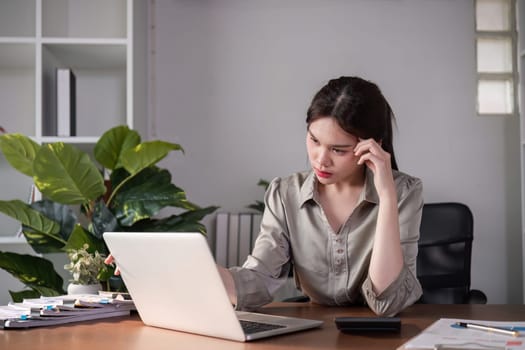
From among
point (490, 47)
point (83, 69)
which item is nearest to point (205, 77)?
point (83, 69)

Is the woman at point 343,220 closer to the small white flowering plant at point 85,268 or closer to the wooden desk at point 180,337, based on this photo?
the wooden desk at point 180,337

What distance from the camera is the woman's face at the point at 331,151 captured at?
5.66ft

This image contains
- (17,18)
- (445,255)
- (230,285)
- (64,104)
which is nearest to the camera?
(230,285)

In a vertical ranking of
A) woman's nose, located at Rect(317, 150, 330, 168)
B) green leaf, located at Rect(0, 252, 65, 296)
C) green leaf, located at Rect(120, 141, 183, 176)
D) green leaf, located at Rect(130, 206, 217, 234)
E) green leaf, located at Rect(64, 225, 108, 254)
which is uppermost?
green leaf, located at Rect(120, 141, 183, 176)

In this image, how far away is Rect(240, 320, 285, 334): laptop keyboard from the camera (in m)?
1.27

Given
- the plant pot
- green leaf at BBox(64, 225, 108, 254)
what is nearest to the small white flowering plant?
the plant pot

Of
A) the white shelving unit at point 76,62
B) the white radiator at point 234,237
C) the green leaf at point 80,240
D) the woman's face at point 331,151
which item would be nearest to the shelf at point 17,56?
the white shelving unit at point 76,62

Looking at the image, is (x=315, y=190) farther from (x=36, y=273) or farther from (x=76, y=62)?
(x=76, y=62)

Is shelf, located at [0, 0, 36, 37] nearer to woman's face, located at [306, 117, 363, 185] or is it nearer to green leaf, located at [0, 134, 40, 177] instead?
green leaf, located at [0, 134, 40, 177]

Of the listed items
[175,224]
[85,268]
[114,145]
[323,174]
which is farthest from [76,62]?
[323,174]

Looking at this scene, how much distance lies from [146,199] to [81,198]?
0.23m

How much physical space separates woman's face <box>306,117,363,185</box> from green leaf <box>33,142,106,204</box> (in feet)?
3.44

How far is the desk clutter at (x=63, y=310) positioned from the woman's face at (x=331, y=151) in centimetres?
→ 56

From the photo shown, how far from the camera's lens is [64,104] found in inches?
118
